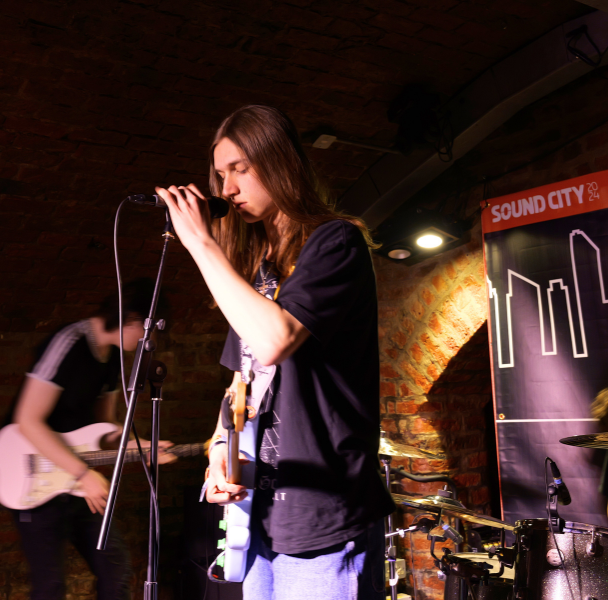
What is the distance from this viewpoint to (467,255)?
3.59m

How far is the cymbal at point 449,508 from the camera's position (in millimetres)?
2719

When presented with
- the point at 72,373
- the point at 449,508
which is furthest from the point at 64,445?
the point at 449,508

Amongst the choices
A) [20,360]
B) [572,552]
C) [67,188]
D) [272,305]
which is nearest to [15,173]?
[67,188]

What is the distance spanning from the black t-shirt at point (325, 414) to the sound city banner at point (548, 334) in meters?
2.12

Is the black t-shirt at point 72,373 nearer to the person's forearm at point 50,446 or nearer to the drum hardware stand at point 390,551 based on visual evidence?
the person's forearm at point 50,446

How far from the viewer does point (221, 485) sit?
3.77ft

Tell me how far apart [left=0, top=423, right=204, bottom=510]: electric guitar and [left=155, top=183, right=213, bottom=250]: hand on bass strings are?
5.59 feet

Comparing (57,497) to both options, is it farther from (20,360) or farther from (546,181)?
(546,181)

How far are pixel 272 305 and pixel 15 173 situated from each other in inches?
100

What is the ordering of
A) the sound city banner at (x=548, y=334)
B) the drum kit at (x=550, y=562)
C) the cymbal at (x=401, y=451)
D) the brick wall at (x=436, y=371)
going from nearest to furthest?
the drum kit at (x=550, y=562)
the sound city banner at (x=548, y=334)
the cymbal at (x=401, y=451)
the brick wall at (x=436, y=371)

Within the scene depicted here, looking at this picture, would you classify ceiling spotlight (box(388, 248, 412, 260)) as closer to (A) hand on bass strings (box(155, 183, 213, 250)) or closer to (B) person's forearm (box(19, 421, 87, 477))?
(B) person's forearm (box(19, 421, 87, 477))

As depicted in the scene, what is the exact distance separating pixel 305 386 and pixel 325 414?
64mm

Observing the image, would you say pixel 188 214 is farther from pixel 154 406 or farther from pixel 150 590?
pixel 150 590

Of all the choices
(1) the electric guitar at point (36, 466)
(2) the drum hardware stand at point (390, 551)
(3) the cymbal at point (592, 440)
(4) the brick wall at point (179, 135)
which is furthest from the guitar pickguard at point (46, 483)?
(3) the cymbal at point (592, 440)
